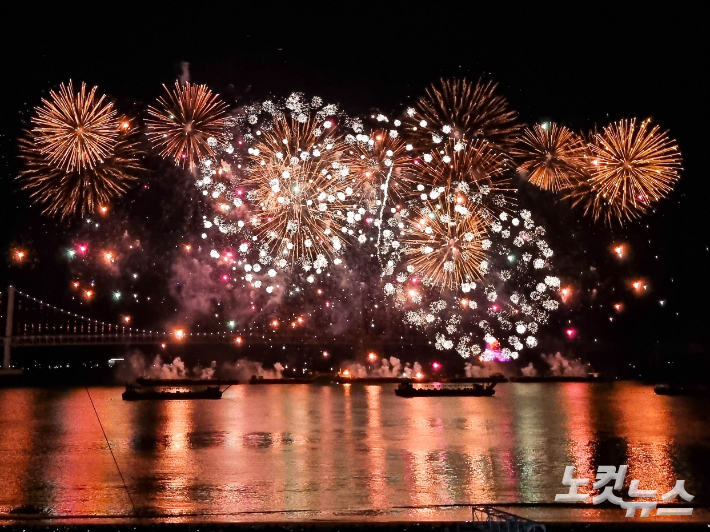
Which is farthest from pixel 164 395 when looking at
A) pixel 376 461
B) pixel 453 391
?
pixel 376 461

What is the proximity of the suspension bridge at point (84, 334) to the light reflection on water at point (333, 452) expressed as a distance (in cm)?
1114

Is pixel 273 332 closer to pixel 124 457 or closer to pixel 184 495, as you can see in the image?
pixel 124 457

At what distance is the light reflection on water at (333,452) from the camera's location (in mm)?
14500

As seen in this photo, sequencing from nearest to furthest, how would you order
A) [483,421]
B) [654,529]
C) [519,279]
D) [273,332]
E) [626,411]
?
[654,529] → [483,421] → [626,411] → [519,279] → [273,332]

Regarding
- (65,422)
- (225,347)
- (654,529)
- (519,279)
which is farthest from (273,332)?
(654,529)

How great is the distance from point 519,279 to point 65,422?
18572mm

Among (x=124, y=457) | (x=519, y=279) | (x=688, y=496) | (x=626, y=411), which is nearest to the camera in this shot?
(x=688, y=496)

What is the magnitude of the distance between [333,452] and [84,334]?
137 feet

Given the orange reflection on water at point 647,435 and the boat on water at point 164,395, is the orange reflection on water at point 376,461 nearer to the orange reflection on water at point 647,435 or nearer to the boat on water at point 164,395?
the orange reflection on water at point 647,435

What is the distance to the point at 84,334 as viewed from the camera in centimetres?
5925

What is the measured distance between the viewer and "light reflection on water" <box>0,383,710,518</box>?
14.5 meters

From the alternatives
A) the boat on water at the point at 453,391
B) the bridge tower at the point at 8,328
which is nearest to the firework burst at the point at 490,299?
the boat on water at the point at 453,391

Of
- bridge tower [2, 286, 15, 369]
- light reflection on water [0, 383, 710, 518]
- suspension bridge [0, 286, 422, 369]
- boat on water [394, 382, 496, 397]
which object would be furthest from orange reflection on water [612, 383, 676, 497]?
bridge tower [2, 286, 15, 369]

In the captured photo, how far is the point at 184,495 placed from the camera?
48.1 feet
